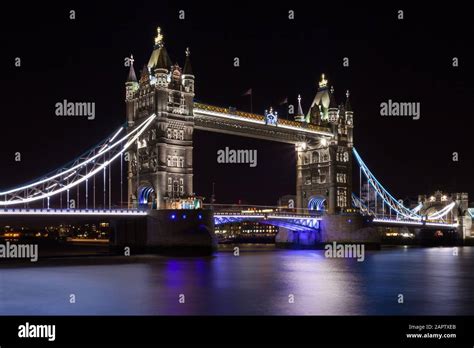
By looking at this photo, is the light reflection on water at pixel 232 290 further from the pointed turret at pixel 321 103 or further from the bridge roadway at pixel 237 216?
the pointed turret at pixel 321 103

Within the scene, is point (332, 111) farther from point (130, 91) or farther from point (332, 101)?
point (130, 91)

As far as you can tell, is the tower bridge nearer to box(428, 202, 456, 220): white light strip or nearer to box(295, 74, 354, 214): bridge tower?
box(295, 74, 354, 214): bridge tower

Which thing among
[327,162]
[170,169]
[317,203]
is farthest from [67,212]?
[317,203]

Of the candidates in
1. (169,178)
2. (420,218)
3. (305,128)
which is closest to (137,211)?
(169,178)

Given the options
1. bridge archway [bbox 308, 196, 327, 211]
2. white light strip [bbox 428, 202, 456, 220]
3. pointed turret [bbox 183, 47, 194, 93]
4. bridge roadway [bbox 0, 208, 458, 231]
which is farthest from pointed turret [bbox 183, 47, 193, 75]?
white light strip [bbox 428, 202, 456, 220]
